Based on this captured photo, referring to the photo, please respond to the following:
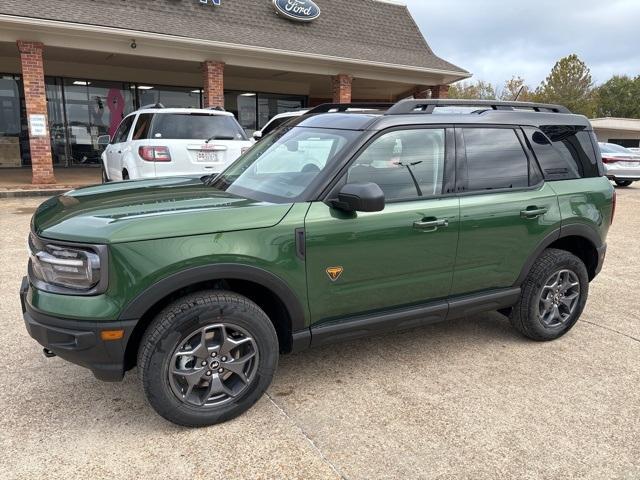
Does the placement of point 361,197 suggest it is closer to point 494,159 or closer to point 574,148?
point 494,159

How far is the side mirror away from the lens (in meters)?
2.88

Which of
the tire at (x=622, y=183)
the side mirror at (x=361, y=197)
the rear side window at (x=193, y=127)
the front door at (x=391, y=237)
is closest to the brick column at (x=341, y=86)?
the rear side window at (x=193, y=127)

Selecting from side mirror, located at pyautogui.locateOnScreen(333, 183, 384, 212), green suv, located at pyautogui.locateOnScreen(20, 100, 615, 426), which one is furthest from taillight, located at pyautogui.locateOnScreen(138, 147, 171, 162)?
side mirror, located at pyautogui.locateOnScreen(333, 183, 384, 212)

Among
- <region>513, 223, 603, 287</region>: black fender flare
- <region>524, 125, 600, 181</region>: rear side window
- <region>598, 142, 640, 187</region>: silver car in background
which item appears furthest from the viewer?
<region>598, 142, 640, 187</region>: silver car in background

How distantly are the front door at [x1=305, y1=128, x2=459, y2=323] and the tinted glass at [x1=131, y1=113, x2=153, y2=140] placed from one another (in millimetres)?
5706

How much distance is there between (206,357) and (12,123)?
56.9 feet

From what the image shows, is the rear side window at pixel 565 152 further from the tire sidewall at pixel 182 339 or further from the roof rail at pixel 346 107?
the tire sidewall at pixel 182 339

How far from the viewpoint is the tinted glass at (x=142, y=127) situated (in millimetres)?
8055

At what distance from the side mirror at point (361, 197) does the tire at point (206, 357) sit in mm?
802

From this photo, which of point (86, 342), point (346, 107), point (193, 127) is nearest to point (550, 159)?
point (346, 107)

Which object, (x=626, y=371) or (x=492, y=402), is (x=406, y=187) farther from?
(x=626, y=371)

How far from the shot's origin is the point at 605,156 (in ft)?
54.3

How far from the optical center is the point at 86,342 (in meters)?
2.56

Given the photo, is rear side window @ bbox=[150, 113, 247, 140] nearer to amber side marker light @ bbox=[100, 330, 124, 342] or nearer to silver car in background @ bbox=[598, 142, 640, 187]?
amber side marker light @ bbox=[100, 330, 124, 342]
